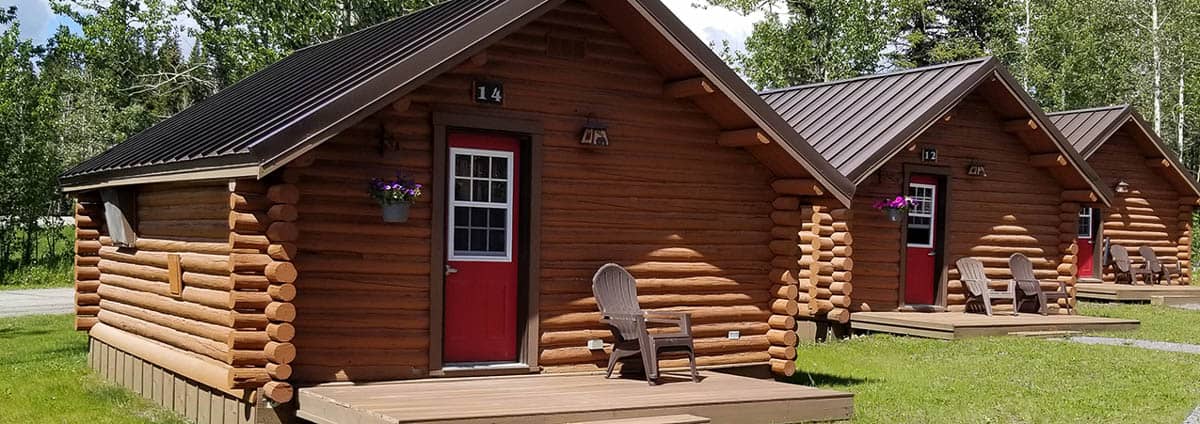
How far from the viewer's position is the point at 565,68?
10367mm

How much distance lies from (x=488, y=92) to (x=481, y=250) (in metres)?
1.37

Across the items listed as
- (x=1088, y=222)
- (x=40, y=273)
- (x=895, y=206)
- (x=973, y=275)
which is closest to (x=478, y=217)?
(x=895, y=206)

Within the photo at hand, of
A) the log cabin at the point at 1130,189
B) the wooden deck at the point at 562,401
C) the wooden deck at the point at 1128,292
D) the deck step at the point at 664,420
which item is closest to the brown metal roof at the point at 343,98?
the wooden deck at the point at 562,401

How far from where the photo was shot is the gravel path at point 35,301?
2031cm

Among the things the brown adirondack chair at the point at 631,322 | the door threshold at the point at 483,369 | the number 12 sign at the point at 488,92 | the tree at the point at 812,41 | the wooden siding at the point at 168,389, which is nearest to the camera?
the wooden siding at the point at 168,389

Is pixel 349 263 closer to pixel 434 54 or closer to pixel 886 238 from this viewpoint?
pixel 434 54

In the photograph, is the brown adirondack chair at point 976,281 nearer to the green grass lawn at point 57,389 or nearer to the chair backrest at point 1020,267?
the chair backrest at point 1020,267

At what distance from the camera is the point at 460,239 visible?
9883mm

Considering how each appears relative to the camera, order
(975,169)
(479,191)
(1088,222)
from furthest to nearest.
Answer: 1. (1088,222)
2. (975,169)
3. (479,191)

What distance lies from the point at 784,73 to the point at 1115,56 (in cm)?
1048

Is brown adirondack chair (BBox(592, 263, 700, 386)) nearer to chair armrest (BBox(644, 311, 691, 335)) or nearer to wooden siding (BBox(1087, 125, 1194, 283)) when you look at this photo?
chair armrest (BBox(644, 311, 691, 335))

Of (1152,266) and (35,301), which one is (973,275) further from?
(35,301)

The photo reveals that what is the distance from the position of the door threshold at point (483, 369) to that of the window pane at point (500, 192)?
1.42m

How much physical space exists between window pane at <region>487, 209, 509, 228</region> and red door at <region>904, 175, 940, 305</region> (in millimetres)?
8881
